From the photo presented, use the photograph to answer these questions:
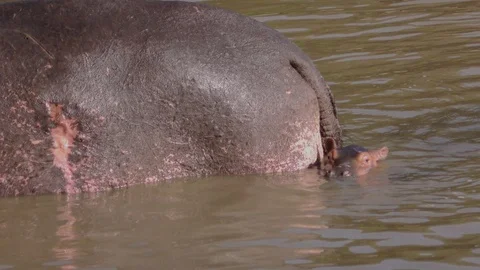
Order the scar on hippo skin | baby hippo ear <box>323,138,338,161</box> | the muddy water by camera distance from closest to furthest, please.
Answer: the muddy water < the scar on hippo skin < baby hippo ear <box>323,138,338,161</box>

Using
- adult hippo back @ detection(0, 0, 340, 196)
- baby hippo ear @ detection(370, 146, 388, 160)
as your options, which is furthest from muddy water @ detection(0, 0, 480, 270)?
adult hippo back @ detection(0, 0, 340, 196)

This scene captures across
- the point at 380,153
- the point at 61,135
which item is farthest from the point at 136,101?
the point at 380,153

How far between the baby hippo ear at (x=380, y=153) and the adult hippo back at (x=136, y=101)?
450mm

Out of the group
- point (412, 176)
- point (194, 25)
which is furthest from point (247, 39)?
point (412, 176)

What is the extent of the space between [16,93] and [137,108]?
2.32 feet

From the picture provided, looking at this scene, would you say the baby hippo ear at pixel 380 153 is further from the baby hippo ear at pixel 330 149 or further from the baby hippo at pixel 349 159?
the baby hippo ear at pixel 330 149

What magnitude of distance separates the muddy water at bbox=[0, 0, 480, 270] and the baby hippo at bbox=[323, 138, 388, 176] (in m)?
0.08

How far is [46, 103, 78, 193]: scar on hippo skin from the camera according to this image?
22.9 ft

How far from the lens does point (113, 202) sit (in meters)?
6.93

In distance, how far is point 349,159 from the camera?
730 cm

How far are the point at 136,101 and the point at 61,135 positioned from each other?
48cm

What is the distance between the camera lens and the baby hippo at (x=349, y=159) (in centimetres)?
722

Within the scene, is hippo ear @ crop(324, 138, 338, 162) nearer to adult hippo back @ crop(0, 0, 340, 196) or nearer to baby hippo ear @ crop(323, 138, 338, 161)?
baby hippo ear @ crop(323, 138, 338, 161)

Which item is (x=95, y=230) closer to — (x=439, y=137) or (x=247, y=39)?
(x=247, y=39)
